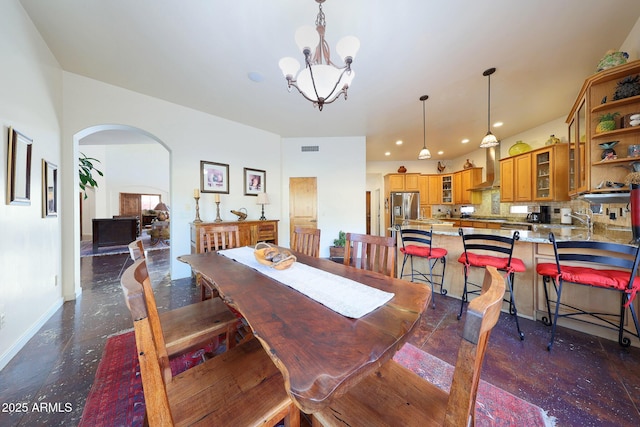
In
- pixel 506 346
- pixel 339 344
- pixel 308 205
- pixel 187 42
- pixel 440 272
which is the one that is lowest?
pixel 506 346

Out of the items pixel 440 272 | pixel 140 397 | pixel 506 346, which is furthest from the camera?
pixel 440 272

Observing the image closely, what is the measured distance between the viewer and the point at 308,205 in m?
5.08

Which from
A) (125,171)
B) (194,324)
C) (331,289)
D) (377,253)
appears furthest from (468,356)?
(125,171)

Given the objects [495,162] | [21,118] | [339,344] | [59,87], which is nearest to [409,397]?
[339,344]

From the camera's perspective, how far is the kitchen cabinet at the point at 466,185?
5945 millimetres

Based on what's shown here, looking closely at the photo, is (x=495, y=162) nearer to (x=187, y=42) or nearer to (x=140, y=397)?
(x=187, y=42)

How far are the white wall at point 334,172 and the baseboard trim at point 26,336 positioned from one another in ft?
11.3

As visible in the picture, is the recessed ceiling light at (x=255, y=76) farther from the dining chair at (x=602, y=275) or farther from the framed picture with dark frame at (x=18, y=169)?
the dining chair at (x=602, y=275)

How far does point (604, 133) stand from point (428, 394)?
3.06 m

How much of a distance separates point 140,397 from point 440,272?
10.3 ft

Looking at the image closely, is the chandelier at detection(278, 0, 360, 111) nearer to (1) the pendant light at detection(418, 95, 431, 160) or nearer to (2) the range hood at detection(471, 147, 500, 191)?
(1) the pendant light at detection(418, 95, 431, 160)

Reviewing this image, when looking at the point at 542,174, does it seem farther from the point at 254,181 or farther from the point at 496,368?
the point at 254,181

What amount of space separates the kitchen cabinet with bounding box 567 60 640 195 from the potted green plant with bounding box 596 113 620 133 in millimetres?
36

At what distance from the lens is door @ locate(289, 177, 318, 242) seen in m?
5.05
